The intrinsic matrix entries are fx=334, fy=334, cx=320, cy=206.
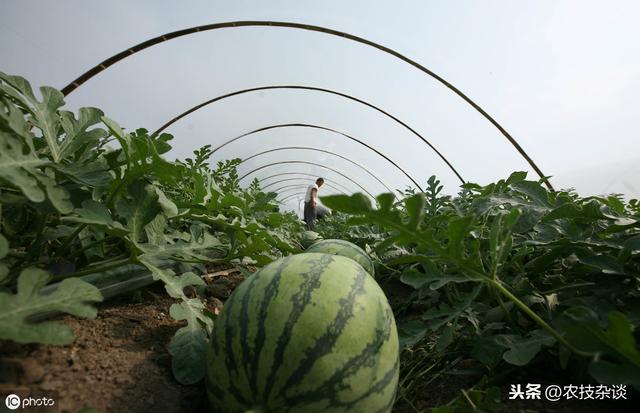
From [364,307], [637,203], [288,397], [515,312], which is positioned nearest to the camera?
[288,397]

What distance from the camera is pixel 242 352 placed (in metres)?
0.88

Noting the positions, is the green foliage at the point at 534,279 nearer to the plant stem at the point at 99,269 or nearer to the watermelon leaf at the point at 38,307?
the watermelon leaf at the point at 38,307

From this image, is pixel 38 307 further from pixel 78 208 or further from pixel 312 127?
pixel 312 127

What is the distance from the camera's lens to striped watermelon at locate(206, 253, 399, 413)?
84cm

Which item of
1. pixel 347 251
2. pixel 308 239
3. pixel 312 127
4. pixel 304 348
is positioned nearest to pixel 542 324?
pixel 304 348

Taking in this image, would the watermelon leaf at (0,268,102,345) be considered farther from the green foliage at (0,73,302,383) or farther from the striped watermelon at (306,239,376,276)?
the striped watermelon at (306,239,376,276)

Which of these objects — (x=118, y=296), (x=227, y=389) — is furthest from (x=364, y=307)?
(x=118, y=296)

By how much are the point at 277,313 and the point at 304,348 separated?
0.12 m

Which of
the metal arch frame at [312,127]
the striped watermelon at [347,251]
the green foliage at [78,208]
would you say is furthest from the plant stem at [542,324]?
the metal arch frame at [312,127]

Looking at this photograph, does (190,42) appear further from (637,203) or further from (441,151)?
(637,203)

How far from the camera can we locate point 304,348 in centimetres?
85

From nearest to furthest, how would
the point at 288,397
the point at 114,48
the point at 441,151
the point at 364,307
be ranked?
the point at 288,397, the point at 364,307, the point at 114,48, the point at 441,151

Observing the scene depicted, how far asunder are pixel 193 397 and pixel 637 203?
2.36 m

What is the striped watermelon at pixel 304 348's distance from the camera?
0.84 metres
